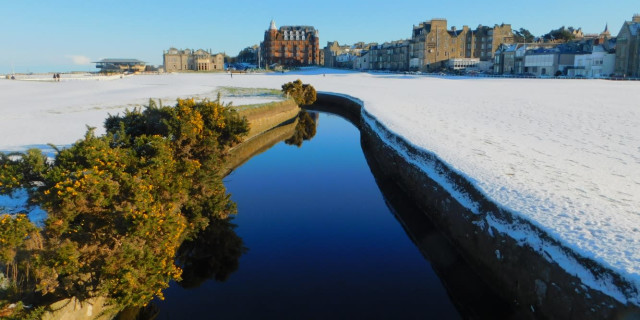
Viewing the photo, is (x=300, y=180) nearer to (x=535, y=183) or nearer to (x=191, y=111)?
(x=191, y=111)

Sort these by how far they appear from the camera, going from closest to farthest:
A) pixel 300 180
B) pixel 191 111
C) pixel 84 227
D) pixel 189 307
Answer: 1. pixel 84 227
2. pixel 189 307
3. pixel 191 111
4. pixel 300 180

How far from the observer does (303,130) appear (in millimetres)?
39875

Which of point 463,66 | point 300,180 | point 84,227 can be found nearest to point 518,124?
point 300,180

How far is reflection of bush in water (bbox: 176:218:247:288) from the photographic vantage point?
13172 mm

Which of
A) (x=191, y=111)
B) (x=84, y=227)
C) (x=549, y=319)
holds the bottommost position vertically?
(x=549, y=319)

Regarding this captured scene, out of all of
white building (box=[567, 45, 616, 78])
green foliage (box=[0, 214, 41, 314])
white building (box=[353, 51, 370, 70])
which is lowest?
green foliage (box=[0, 214, 41, 314])

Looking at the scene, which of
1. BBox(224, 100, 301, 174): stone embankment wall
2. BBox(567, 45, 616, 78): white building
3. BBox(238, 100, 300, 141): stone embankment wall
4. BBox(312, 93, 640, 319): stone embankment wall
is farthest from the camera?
BBox(567, 45, 616, 78): white building

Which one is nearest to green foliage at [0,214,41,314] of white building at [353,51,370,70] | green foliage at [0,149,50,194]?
green foliage at [0,149,50,194]

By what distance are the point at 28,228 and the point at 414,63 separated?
151 m

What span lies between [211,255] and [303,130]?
26206mm

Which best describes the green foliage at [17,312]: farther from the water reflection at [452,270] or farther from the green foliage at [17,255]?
the water reflection at [452,270]

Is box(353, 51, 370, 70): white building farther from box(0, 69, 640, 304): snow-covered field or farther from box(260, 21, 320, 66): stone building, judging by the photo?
box(0, 69, 640, 304): snow-covered field

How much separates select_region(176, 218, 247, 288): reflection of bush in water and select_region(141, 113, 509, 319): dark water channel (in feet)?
0.11

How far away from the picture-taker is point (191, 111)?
54.7 feet
